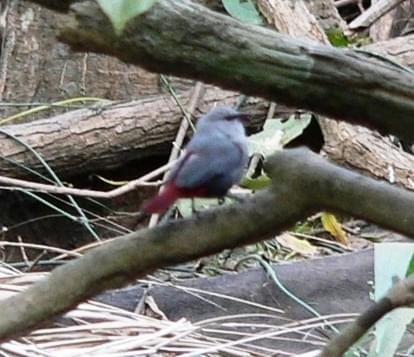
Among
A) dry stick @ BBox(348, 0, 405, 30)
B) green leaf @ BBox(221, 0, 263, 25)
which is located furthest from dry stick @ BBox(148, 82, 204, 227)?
dry stick @ BBox(348, 0, 405, 30)

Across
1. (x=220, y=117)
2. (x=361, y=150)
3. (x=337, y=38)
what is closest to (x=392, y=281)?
(x=220, y=117)

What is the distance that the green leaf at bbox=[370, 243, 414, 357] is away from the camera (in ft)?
4.24

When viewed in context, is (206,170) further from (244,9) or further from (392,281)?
(244,9)

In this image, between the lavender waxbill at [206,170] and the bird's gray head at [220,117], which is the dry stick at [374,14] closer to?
the bird's gray head at [220,117]

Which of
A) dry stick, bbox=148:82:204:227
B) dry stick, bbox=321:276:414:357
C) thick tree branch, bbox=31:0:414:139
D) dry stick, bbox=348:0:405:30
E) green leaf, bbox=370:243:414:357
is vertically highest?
thick tree branch, bbox=31:0:414:139

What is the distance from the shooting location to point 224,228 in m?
0.83

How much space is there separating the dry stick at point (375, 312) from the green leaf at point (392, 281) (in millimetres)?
400

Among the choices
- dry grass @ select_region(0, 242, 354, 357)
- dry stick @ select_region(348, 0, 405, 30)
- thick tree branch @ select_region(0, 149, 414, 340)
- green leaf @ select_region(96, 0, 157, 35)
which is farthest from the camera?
dry stick @ select_region(348, 0, 405, 30)

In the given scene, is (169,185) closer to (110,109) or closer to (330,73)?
(330,73)

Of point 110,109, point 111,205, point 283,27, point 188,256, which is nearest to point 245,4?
point 283,27

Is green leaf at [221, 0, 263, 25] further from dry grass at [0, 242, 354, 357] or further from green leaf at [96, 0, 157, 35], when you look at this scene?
green leaf at [96, 0, 157, 35]

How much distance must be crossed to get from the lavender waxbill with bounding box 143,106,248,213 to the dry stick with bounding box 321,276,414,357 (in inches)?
6.2

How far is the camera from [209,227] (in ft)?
2.73

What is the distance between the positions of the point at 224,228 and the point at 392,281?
0.50 meters
